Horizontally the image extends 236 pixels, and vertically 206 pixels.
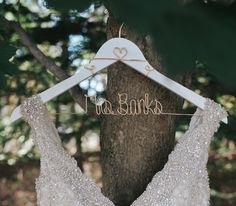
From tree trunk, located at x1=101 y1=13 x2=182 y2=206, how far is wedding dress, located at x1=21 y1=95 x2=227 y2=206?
0.04 meters

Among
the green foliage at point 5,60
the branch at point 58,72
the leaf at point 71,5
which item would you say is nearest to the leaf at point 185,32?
the leaf at point 71,5

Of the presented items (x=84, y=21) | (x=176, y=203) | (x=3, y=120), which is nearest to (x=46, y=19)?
(x=84, y=21)

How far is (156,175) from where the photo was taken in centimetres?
111

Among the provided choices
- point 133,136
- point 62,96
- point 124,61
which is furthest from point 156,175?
point 62,96

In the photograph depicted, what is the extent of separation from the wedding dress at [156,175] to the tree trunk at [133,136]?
4 centimetres

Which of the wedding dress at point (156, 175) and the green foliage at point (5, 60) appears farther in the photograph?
the wedding dress at point (156, 175)

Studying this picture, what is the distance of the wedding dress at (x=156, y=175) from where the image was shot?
1.11 meters

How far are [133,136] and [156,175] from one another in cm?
10

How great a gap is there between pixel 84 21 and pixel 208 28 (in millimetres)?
1932

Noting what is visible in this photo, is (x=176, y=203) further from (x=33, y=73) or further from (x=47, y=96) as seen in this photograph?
(x=33, y=73)

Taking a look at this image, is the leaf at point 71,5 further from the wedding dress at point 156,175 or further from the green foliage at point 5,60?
the wedding dress at point 156,175

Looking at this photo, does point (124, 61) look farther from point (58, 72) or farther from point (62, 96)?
point (62, 96)

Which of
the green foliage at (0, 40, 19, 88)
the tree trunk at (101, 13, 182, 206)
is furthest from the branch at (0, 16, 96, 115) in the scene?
the green foliage at (0, 40, 19, 88)

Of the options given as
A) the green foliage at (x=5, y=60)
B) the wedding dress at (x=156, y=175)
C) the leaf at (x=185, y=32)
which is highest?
the green foliage at (x=5, y=60)
